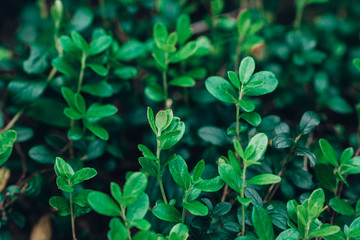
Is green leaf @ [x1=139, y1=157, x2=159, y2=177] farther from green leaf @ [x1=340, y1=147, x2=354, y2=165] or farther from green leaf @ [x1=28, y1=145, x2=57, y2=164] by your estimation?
green leaf @ [x1=340, y1=147, x2=354, y2=165]

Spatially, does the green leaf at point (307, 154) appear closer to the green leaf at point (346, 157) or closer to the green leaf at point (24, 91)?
the green leaf at point (346, 157)

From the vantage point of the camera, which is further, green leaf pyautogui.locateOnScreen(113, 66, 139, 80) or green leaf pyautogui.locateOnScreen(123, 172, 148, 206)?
green leaf pyautogui.locateOnScreen(113, 66, 139, 80)

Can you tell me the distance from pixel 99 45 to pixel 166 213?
53cm

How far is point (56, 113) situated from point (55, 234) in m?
0.42

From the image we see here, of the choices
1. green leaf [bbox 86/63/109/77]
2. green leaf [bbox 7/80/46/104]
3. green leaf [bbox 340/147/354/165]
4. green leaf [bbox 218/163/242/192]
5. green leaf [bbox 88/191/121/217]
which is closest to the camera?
green leaf [bbox 88/191/121/217]

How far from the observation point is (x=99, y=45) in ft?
3.74

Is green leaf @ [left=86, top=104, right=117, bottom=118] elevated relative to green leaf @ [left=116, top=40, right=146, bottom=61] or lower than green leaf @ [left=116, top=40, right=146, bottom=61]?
lower

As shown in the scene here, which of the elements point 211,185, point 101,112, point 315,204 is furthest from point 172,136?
point 315,204

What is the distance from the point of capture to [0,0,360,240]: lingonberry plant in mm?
918

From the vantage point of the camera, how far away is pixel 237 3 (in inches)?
76.1

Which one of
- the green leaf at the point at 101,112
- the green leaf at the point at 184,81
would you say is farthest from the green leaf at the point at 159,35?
the green leaf at the point at 101,112

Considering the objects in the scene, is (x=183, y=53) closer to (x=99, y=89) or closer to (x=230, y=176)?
(x=99, y=89)

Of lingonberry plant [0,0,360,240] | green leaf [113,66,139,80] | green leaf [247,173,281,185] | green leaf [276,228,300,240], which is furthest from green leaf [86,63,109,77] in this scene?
green leaf [276,228,300,240]

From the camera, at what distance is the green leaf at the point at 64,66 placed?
3.75 ft
